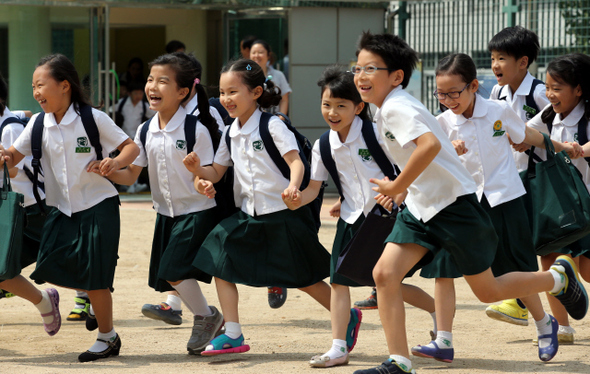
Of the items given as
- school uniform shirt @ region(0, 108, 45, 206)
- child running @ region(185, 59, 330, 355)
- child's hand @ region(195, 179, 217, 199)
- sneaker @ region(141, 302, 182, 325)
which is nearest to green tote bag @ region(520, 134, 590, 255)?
child running @ region(185, 59, 330, 355)

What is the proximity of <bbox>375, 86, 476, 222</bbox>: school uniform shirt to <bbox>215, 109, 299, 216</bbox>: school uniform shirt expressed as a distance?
30.9 inches

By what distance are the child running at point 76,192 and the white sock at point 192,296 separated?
1.20 ft

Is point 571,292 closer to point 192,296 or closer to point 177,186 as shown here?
point 192,296

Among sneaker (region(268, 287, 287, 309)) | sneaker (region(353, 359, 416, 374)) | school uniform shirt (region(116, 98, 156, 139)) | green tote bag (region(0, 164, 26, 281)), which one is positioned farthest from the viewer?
school uniform shirt (region(116, 98, 156, 139))

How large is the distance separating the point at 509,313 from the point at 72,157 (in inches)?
97.8

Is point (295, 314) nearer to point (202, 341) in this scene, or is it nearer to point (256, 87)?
point (202, 341)

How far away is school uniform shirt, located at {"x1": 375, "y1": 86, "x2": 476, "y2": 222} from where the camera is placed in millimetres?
3703

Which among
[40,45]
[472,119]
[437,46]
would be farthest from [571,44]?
[472,119]

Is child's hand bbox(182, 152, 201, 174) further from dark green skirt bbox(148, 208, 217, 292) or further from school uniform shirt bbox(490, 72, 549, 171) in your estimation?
school uniform shirt bbox(490, 72, 549, 171)

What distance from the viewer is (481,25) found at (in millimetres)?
12562

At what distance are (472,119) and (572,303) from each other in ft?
3.39

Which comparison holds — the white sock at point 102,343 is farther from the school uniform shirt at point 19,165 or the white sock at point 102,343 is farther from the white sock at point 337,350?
the white sock at point 337,350

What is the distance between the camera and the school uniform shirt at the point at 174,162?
4.64m

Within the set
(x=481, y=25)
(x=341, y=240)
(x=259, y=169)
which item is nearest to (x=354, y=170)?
(x=341, y=240)
